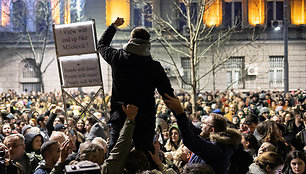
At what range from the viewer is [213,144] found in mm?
4723

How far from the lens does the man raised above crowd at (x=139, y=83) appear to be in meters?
4.72

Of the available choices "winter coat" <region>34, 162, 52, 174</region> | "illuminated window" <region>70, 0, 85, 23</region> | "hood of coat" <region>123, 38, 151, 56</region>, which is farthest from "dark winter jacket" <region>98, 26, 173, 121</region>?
"illuminated window" <region>70, 0, 85, 23</region>

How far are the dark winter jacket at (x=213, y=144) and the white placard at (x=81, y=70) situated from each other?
222 centimetres

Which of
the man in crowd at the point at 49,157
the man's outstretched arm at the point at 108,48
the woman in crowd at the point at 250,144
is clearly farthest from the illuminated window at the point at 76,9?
the man's outstretched arm at the point at 108,48

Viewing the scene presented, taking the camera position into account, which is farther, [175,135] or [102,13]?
[102,13]

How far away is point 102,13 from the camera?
35.1 meters

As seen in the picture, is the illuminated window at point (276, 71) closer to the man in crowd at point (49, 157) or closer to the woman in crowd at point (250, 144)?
the woman in crowd at point (250, 144)

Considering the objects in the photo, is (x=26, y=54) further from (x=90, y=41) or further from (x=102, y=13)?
(x=90, y=41)

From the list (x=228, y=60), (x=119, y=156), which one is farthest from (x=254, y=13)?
(x=119, y=156)

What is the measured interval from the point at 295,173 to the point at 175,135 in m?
2.85

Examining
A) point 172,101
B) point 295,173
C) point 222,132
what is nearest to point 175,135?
point 295,173

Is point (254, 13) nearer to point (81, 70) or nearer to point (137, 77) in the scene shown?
point (81, 70)

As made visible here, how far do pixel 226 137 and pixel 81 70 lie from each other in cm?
249

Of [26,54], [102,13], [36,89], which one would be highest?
[102,13]
